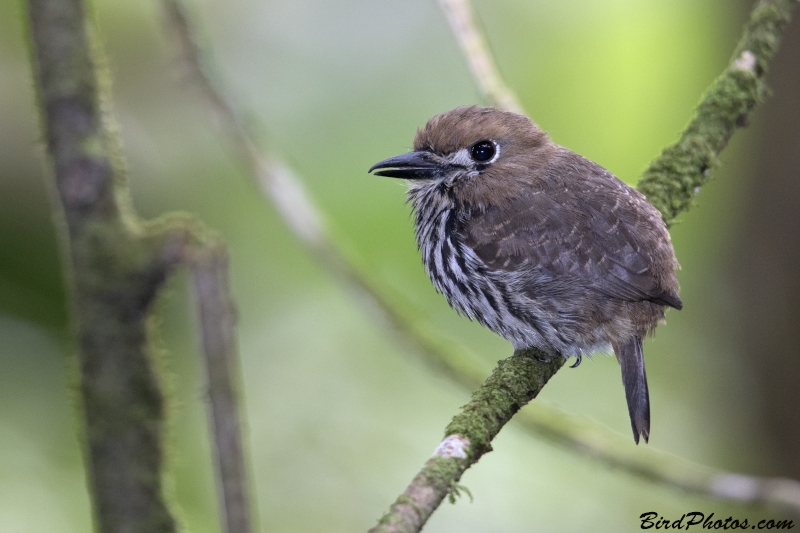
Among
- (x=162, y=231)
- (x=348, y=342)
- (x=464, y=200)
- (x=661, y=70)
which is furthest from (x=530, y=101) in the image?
(x=162, y=231)

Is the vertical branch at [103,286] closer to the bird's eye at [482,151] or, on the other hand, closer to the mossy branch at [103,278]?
the mossy branch at [103,278]

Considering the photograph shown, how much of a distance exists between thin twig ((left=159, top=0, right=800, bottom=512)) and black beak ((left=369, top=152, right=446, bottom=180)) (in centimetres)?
32

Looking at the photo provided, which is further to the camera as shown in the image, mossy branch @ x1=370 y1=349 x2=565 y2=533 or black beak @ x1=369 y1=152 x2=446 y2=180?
black beak @ x1=369 y1=152 x2=446 y2=180

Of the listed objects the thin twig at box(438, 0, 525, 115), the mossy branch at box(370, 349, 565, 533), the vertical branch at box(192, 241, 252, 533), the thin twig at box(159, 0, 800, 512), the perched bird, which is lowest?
the vertical branch at box(192, 241, 252, 533)

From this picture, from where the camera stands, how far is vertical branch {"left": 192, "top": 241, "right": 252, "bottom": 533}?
0.98m

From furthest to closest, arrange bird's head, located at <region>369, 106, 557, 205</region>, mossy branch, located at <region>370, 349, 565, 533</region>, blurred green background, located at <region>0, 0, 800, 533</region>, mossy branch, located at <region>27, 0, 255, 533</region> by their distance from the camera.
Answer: blurred green background, located at <region>0, 0, 800, 533</region> → bird's head, located at <region>369, 106, 557, 205</region> → mossy branch, located at <region>370, 349, 565, 533</region> → mossy branch, located at <region>27, 0, 255, 533</region>

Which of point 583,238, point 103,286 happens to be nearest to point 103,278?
point 103,286

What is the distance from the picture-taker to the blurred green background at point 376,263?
3.56 meters

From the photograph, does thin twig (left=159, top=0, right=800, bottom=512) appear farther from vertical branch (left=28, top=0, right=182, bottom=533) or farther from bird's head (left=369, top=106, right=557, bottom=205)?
vertical branch (left=28, top=0, right=182, bottom=533)

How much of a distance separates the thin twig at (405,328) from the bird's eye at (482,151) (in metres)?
0.55

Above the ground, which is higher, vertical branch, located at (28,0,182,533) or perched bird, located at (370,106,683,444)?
perched bird, located at (370,106,683,444)

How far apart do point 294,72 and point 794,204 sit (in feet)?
8.40

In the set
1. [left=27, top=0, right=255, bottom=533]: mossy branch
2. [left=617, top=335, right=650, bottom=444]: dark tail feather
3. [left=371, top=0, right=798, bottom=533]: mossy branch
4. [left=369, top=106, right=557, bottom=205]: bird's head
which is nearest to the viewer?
[left=27, top=0, right=255, bottom=533]: mossy branch

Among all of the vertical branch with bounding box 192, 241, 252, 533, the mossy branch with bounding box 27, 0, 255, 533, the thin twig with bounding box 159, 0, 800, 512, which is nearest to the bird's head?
the thin twig with bounding box 159, 0, 800, 512
